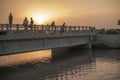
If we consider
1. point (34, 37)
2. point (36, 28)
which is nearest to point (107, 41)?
point (36, 28)

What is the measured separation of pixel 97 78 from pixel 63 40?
1774cm

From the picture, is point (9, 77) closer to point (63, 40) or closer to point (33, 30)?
point (33, 30)

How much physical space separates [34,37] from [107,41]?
24335 mm

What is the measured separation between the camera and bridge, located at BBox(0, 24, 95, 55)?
2527cm

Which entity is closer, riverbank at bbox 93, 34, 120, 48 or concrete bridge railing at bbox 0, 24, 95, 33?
concrete bridge railing at bbox 0, 24, 95, 33

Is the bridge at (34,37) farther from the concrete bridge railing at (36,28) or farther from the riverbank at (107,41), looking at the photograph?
the riverbank at (107,41)

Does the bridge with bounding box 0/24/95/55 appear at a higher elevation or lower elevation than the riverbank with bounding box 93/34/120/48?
higher

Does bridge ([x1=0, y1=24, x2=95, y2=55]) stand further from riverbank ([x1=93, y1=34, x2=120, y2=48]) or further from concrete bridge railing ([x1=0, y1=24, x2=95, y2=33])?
riverbank ([x1=93, y1=34, x2=120, y2=48])

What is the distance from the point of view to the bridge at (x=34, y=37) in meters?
25.3

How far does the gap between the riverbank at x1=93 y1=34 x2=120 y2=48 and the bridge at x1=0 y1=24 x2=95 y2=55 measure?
26.5 ft

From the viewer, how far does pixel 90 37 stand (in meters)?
49.2

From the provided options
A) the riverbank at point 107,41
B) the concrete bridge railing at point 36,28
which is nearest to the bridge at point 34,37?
the concrete bridge railing at point 36,28

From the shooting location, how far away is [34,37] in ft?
96.8

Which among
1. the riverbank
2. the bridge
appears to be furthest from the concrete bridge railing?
the riverbank
